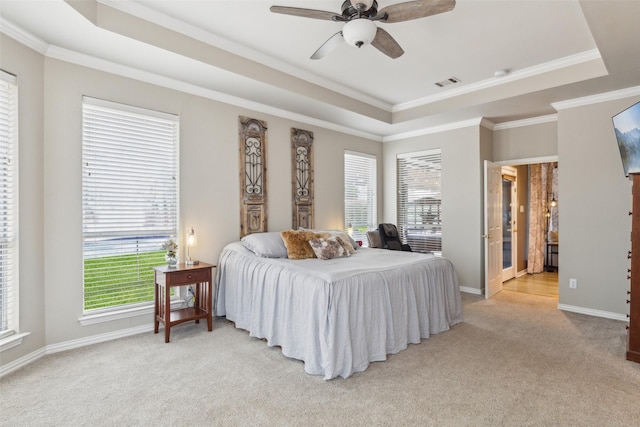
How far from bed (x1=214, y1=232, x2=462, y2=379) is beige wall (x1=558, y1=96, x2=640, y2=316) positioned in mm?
1759

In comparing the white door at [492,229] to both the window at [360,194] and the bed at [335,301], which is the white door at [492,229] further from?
the window at [360,194]

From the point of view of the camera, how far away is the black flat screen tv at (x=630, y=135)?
116 inches

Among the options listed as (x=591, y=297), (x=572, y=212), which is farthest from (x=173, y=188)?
(x=591, y=297)

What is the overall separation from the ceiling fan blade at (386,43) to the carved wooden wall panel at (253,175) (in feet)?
6.99

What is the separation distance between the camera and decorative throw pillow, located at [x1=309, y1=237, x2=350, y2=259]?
12.1ft

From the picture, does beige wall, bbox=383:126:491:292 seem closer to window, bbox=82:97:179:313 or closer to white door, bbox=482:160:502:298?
white door, bbox=482:160:502:298

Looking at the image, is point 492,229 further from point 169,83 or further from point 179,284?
point 169,83

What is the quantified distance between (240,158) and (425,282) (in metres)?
2.63

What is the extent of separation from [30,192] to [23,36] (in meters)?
1.23

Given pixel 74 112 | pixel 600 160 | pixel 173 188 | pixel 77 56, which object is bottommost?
pixel 173 188

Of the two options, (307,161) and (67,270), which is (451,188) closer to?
(307,161)

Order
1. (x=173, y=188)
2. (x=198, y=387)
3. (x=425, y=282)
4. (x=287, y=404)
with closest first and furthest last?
(x=287, y=404) → (x=198, y=387) → (x=425, y=282) → (x=173, y=188)

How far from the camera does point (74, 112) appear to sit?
9.92 feet


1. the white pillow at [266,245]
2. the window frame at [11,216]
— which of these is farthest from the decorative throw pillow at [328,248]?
the window frame at [11,216]
